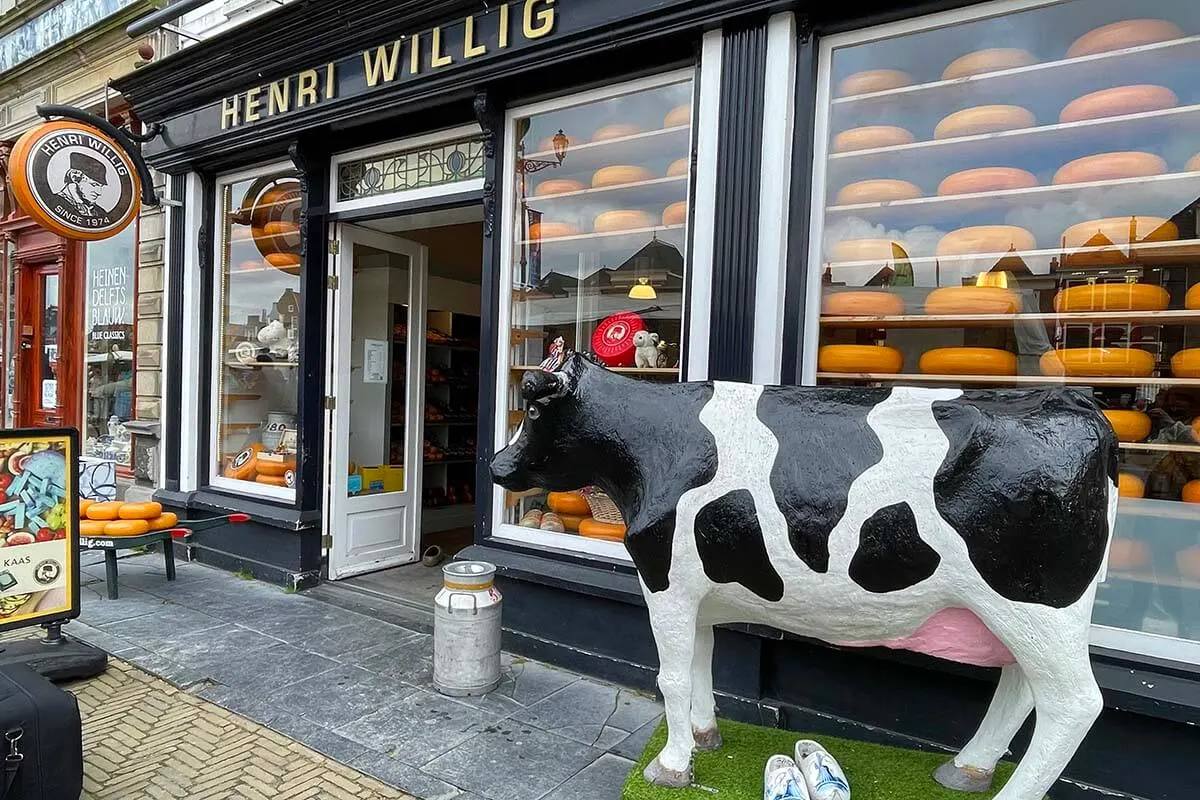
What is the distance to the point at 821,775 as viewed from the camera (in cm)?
260

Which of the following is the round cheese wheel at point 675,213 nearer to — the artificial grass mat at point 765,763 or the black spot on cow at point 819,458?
the black spot on cow at point 819,458

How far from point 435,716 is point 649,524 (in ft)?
6.12

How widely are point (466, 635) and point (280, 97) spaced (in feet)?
13.9

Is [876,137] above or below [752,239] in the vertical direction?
above

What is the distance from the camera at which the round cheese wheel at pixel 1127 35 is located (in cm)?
307

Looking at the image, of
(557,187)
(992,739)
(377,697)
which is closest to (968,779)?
(992,739)

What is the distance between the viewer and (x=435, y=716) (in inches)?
143

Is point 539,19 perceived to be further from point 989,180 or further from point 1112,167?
point 1112,167

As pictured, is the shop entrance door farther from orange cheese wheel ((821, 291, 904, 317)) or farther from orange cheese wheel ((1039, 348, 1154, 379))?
orange cheese wheel ((1039, 348, 1154, 379))

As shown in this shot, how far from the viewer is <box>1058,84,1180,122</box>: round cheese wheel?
305 centimetres

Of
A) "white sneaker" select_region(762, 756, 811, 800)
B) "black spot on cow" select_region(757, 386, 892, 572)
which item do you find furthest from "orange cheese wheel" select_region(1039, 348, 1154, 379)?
"white sneaker" select_region(762, 756, 811, 800)

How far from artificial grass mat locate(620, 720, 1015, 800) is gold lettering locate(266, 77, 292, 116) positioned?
500 centimetres

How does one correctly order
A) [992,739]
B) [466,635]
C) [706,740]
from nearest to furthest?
[992,739], [706,740], [466,635]

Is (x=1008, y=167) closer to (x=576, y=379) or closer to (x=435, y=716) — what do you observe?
(x=576, y=379)
